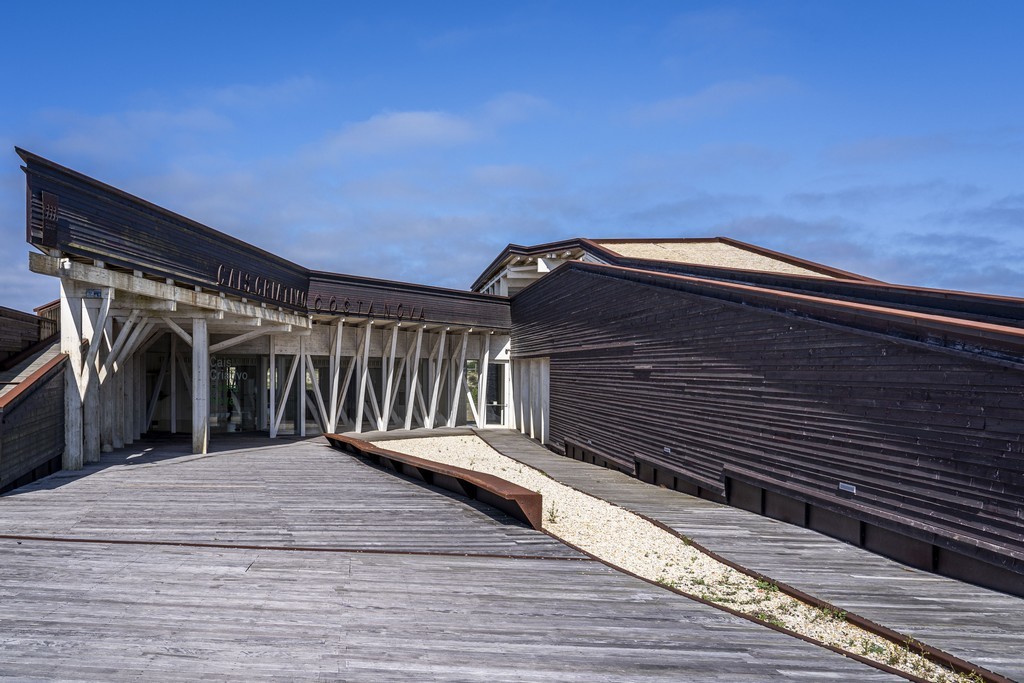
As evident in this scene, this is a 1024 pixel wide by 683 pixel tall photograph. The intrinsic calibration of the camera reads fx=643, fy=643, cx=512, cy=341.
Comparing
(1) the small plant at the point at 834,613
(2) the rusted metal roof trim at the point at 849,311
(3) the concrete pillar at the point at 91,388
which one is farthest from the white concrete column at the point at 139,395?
(1) the small plant at the point at 834,613

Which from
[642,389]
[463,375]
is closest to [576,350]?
[642,389]

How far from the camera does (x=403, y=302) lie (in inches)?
905

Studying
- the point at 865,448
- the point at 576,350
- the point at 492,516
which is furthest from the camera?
the point at 576,350

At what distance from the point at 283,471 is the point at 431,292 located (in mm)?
11395

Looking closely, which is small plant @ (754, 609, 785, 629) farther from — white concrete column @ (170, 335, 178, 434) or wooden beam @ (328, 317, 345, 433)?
white concrete column @ (170, 335, 178, 434)

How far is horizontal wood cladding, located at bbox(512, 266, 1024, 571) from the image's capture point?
6875mm

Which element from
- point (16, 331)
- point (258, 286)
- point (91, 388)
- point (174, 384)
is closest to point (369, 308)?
point (258, 286)

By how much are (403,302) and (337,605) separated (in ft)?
58.1

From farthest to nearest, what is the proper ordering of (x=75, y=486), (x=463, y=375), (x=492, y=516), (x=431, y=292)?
(x=463, y=375), (x=431, y=292), (x=75, y=486), (x=492, y=516)

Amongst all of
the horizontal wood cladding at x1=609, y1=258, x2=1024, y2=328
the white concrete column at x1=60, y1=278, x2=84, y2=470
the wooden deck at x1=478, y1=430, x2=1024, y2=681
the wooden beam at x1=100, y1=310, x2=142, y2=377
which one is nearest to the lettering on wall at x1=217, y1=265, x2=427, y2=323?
the wooden beam at x1=100, y1=310, x2=142, y2=377

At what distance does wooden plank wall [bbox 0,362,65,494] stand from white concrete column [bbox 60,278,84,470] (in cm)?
12

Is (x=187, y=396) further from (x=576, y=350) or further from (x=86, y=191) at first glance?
(x=576, y=350)

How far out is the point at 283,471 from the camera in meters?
13.7

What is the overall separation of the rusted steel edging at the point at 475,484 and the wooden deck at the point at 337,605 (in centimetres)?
25
